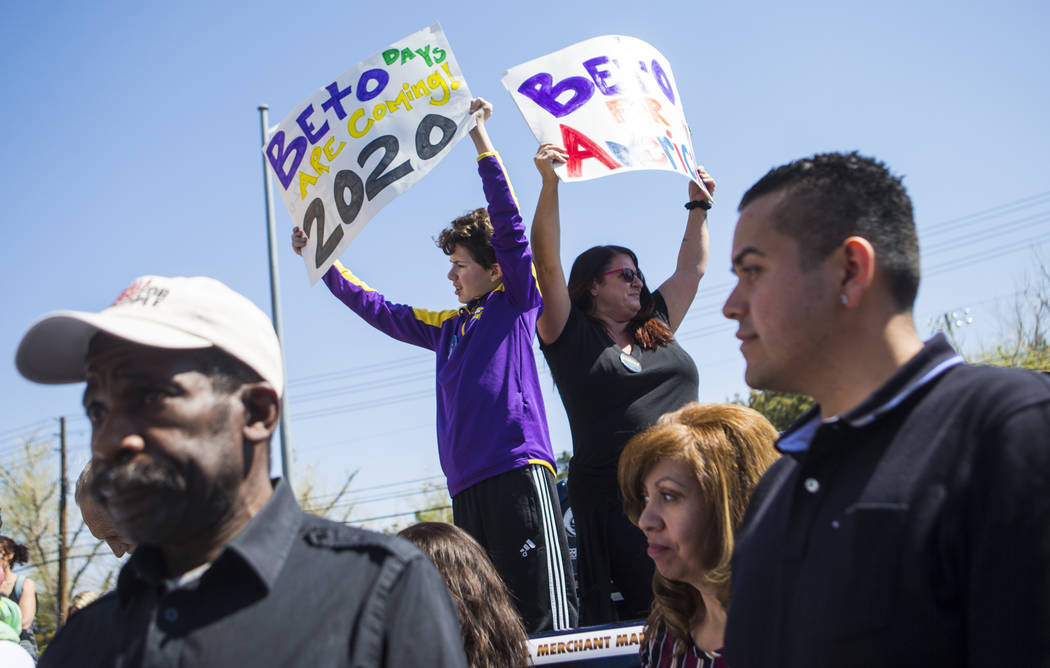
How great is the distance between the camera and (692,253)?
5035 mm

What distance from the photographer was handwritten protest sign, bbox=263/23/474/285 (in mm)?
4703

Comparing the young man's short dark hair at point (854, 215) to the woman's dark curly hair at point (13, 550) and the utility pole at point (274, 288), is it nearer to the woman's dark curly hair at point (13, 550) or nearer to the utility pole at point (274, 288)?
the woman's dark curly hair at point (13, 550)

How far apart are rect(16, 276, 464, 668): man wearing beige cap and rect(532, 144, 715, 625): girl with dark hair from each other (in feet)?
7.79

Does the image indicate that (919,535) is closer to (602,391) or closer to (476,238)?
(602,391)

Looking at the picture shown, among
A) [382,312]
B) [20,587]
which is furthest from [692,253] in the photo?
[20,587]

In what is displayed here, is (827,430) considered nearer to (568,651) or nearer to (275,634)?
(275,634)

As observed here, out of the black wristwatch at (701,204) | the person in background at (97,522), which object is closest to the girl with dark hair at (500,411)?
the black wristwatch at (701,204)

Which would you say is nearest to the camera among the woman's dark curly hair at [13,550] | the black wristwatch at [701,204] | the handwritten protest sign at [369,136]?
the handwritten protest sign at [369,136]

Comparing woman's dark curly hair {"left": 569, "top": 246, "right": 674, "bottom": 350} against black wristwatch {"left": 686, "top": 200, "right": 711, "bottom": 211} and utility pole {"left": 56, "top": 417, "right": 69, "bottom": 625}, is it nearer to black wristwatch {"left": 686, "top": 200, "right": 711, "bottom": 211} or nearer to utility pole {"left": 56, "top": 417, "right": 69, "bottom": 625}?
black wristwatch {"left": 686, "top": 200, "right": 711, "bottom": 211}

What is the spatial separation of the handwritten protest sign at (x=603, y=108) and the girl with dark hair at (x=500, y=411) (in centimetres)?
29

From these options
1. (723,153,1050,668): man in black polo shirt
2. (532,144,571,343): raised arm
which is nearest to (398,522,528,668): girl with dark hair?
(532,144,571,343): raised arm

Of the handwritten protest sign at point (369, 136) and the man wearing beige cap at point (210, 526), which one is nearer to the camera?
the man wearing beige cap at point (210, 526)

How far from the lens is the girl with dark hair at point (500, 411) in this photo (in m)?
4.07

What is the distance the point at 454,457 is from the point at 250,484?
2401 millimetres
